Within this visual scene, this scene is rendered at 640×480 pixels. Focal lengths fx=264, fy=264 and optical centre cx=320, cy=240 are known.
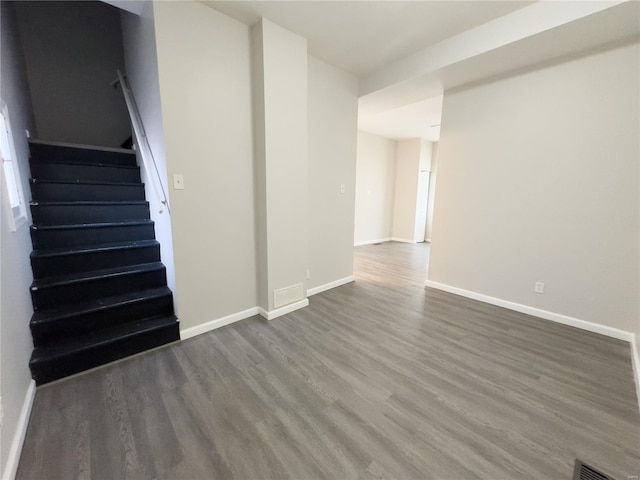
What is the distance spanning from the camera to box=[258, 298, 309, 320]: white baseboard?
2.71m

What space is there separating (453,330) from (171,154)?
2903 millimetres

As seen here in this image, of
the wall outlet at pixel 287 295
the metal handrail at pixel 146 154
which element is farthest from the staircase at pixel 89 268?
the wall outlet at pixel 287 295

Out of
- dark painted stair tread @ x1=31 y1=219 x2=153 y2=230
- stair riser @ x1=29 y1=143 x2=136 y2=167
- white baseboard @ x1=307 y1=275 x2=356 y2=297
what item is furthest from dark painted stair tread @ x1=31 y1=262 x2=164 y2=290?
white baseboard @ x1=307 y1=275 x2=356 y2=297

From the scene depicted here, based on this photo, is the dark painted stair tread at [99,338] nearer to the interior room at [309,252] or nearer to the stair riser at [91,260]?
the interior room at [309,252]

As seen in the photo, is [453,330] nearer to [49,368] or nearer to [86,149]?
[49,368]

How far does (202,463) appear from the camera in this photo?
1258mm

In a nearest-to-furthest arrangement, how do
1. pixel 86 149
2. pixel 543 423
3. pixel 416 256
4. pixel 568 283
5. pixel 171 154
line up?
pixel 543 423, pixel 171 154, pixel 568 283, pixel 86 149, pixel 416 256

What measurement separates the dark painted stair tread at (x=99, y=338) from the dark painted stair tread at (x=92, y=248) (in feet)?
2.24

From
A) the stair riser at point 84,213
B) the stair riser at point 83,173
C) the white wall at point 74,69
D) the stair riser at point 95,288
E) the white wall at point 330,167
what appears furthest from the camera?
the white wall at point 74,69

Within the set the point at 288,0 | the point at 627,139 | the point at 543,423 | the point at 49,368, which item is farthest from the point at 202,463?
the point at 627,139

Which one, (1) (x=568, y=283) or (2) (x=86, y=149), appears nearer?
(1) (x=568, y=283)

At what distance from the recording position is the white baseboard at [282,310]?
Result: 107 inches

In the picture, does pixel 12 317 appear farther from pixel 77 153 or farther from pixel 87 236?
pixel 77 153

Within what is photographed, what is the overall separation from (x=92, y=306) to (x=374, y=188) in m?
6.08
